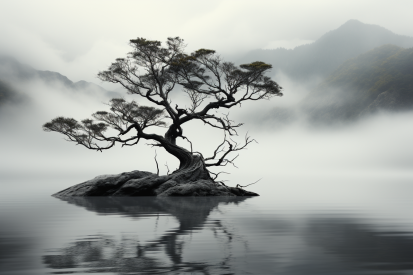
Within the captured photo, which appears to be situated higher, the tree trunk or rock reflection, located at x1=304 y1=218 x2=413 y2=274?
the tree trunk

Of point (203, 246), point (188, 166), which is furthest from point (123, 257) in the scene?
point (188, 166)

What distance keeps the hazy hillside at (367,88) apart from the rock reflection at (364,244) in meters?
121

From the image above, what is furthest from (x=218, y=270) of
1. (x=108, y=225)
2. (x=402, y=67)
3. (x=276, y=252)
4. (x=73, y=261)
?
(x=402, y=67)

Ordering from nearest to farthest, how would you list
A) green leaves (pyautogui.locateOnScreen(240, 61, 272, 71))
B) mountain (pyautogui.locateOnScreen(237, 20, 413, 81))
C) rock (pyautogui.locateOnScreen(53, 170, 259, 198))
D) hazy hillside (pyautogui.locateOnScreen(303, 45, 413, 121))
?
rock (pyautogui.locateOnScreen(53, 170, 259, 198))
green leaves (pyautogui.locateOnScreen(240, 61, 272, 71))
hazy hillside (pyautogui.locateOnScreen(303, 45, 413, 121))
mountain (pyautogui.locateOnScreen(237, 20, 413, 81))

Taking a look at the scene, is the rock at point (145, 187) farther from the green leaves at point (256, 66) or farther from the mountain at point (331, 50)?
the mountain at point (331, 50)

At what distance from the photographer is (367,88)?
125750mm

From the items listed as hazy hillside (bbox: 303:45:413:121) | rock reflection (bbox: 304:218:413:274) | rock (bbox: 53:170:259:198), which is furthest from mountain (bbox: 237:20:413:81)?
rock reflection (bbox: 304:218:413:274)

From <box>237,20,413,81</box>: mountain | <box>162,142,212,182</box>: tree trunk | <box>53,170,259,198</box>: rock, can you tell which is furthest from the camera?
<box>237,20,413,81</box>: mountain

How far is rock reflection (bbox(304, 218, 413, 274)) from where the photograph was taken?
6.14 meters

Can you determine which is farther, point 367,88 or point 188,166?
point 367,88

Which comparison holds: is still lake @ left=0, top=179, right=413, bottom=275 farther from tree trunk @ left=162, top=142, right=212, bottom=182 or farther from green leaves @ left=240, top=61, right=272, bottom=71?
green leaves @ left=240, top=61, right=272, bottom=71

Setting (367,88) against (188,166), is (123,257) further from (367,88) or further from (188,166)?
(367,88)

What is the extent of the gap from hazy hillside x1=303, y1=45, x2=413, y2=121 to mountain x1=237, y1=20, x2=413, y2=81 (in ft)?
102

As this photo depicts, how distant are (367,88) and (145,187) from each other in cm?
11968
